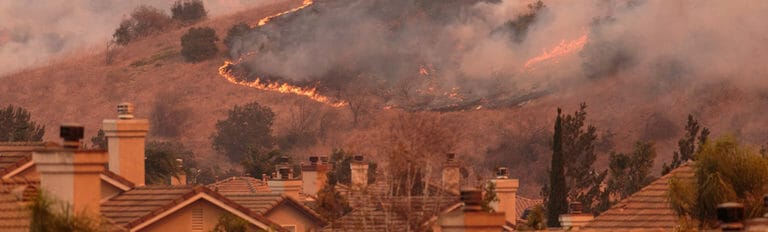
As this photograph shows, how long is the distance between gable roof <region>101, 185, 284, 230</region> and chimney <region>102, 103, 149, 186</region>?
0.92 meters

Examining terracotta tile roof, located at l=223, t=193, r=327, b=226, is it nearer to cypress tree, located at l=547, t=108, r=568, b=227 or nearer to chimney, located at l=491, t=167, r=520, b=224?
chimney, located at l=491, t=167, r=520, b=224

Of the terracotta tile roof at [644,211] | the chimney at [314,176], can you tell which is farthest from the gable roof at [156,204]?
the chimney at [314,176]

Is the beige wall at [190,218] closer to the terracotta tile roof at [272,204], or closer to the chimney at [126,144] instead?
the chimney at [126,144]

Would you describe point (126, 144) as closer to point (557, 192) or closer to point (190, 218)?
point (190, 218)

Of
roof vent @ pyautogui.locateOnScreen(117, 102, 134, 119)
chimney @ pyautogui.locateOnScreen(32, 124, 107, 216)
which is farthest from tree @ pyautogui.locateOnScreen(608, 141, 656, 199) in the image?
chimney @ pyautogui.locateOnScreen(32, 124, 107, 216)

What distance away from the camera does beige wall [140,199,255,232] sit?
42688mm

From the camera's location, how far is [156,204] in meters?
42.4

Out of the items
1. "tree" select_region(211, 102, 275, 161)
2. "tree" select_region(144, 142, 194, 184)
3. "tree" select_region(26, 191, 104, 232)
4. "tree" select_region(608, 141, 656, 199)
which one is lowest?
"tree" select_region(26, 191, 104, 232)

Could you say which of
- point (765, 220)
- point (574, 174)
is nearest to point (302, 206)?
point (765, 220)

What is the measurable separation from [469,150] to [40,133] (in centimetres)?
6996

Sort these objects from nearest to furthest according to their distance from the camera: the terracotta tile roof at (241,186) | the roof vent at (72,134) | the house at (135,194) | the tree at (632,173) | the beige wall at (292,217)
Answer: the roof vent at (72,134) → the house at (135,194) → the beige wall at (292,217) → the terracotta tile roof at (241,186) → the tree at (632,173)

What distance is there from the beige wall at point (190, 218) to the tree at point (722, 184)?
11136mm

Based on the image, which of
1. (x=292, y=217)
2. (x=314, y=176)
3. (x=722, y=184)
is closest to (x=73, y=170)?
(x=722, y=184)

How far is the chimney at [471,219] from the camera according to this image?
29.2 m
